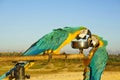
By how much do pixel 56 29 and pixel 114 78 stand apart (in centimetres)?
1554

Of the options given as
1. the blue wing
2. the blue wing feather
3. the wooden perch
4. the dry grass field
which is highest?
the blue wing

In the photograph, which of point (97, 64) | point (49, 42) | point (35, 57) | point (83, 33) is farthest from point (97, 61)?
point (35, 57)

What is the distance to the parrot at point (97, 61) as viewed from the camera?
7086mm

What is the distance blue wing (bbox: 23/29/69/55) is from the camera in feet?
18.8

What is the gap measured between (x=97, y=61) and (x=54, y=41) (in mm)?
1423

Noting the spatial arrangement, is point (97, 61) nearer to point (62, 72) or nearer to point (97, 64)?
point (97, 64)

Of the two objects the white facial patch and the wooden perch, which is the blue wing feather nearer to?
the white facial patch

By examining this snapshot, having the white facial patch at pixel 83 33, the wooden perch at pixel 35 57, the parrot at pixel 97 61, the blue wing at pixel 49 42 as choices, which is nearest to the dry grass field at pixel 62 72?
the parrot at pixel 97 61

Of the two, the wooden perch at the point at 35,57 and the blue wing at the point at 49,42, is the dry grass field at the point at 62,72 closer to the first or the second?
the blue wing at the point at 49,42

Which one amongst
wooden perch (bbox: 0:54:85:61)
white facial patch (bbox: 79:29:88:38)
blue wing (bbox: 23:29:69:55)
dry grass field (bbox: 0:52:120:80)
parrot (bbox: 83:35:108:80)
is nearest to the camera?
wooden perch (bbox: 0:54:85:61)

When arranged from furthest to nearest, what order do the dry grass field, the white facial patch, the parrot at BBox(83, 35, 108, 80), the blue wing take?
the dry grass field → the parrot at BBox(83, 35, 108, 80) → the white facial patch → the blue wing

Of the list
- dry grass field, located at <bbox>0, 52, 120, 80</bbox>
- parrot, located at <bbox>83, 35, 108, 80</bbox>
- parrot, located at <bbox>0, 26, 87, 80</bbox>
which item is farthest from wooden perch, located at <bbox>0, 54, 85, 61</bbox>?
dry grass field, located at <bbox>0, 52, 120, 80</bbox>

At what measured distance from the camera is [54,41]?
628 centimetres

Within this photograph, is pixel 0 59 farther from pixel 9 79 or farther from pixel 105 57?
pixel 105 57
